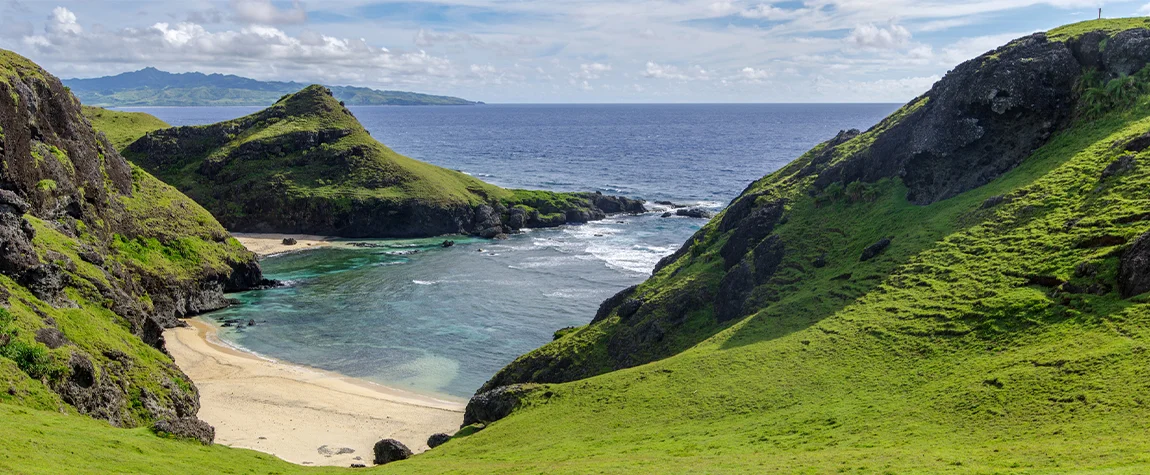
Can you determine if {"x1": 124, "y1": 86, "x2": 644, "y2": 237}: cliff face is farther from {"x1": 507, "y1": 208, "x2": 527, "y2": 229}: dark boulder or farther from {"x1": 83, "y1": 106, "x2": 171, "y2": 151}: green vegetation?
{"x1": 83, "y1": 106, "x2": 171, "y2": 151}: green vegetation

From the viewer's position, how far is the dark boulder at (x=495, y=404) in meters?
41.8

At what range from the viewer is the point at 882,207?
48562 millimetres

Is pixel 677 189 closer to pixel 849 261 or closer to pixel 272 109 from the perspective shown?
pixel 272 109

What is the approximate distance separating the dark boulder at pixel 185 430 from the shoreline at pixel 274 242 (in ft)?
248

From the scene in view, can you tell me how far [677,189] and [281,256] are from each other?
309 feet

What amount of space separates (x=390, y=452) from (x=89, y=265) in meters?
25.1

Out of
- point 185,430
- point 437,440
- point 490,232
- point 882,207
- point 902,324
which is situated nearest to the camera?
point 185,430

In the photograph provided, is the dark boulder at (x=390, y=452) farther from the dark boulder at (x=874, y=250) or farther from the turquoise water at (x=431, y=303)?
the dark boulder at (x=874, y=250)

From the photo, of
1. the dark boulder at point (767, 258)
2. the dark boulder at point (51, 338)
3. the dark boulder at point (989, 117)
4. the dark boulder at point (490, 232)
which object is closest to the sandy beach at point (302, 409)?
the dark boulder at point (51, 338)

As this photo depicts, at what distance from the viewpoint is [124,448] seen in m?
28.6

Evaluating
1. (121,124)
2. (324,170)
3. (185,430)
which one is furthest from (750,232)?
(121,124)

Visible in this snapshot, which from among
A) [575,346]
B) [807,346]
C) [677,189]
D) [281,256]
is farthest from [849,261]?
[677,189]

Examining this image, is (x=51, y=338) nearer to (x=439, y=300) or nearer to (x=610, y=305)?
(x=610, y=305)

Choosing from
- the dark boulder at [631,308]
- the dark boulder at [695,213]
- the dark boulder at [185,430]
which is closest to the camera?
the dark boulder at [185,430]
